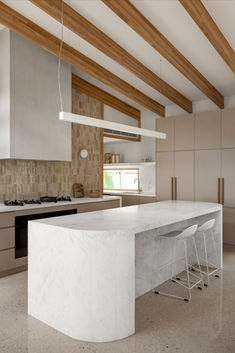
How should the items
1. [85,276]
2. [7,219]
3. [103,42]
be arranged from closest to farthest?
[85,276], [7,219], [103,42]

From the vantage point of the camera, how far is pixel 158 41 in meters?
4.05

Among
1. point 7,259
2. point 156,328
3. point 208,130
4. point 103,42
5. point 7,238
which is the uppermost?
point 103,42

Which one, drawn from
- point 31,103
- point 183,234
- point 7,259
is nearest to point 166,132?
point 31,103

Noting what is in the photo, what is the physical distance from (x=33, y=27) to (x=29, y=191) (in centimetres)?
242

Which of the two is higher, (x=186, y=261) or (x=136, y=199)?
(x=136, y=199)

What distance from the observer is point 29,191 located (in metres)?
4.95

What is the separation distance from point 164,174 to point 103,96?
2007 mm

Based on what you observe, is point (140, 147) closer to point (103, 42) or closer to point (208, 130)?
point (208, 130)

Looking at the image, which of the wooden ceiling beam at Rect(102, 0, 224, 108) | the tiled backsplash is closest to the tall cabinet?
the wooden ceiling beam at Rect(102, 0, 224, 108)

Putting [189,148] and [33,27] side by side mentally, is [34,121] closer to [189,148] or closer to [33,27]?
[33,27]

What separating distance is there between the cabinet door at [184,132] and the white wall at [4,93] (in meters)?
3.19

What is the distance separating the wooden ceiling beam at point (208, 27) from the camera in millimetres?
3240

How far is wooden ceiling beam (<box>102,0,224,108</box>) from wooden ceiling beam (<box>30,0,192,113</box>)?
600 millimetres

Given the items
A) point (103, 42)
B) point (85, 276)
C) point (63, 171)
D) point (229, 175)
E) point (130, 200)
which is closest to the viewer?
point (85, 276)
